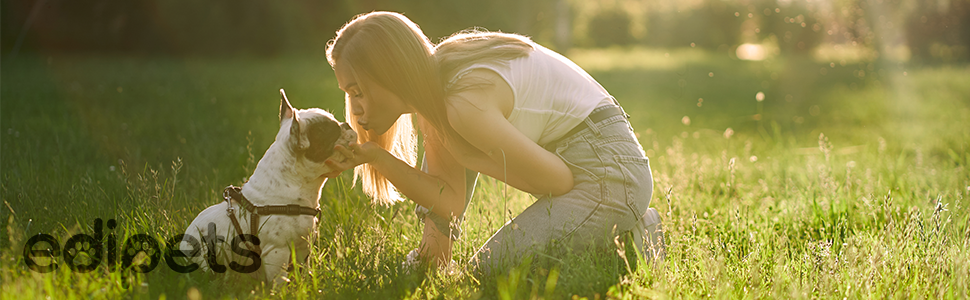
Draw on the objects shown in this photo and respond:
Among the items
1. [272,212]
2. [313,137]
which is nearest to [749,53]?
[313,137]

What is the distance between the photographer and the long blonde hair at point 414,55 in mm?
3025

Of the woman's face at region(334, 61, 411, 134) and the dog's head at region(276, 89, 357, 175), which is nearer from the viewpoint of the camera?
the dog's head at region(276, 89, 357, 175)

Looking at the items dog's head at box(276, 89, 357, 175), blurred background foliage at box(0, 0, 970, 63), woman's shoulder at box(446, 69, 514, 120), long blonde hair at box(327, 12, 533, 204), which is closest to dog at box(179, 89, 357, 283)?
dog's head at box(276, 89, 357, 175)

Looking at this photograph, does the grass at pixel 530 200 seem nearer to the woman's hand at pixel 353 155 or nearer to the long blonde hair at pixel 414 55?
the woman's hand at pixel 353 155

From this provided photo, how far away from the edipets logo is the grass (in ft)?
0.23

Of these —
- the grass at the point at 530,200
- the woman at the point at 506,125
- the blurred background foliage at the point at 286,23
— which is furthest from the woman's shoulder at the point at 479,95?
the blurred background foliage at the point at 286,23

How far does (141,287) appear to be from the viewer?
2611 millimetres

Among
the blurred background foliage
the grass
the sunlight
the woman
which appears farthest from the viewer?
the sunlight

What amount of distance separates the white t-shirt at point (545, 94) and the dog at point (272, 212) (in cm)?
75

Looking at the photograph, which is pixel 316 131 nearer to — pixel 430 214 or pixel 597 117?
pixel 430 214

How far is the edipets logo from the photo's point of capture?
2.89 meters

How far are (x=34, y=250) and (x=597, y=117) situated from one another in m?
2.94

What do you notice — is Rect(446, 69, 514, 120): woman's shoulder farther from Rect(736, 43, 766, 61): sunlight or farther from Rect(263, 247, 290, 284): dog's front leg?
Rect(736, 43, 766, 61): sunlight

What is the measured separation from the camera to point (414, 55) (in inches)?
120
